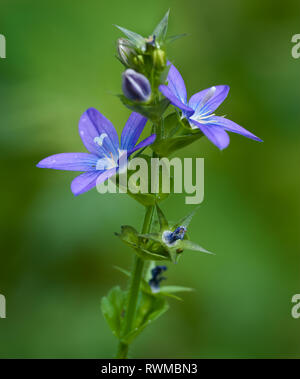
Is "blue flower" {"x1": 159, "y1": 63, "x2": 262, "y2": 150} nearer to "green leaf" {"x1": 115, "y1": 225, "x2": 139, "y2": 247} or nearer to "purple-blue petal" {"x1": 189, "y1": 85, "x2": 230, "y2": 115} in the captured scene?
"purple-blue petal" {"x1": 189, "y1": 85, "x2": 230, "y2": 115}

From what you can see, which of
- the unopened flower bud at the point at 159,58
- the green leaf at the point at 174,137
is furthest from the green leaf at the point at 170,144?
the unopened flower bud at the point at 159,58

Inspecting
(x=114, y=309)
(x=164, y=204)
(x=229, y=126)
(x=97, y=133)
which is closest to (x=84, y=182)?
(x=97, y=133)

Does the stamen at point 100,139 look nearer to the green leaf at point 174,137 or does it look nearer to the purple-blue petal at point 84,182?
the purple-blue petal at point 84,182

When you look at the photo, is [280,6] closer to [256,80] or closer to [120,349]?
[256,80]

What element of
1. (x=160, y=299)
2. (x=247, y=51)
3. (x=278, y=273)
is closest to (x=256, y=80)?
(x=247, y=51)

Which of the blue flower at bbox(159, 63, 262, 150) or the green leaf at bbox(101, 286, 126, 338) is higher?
the blue flower at bbox(159, 63, 262, 150)

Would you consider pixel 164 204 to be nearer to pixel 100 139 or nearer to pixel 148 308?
pixel 148 308

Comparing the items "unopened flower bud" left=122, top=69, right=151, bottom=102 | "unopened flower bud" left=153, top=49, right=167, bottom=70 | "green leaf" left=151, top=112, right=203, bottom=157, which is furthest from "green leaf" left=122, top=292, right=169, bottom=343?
"unopened flower bud" left=153, top=49, right=167, bottom=70
